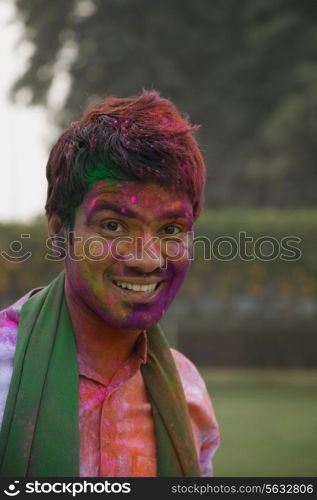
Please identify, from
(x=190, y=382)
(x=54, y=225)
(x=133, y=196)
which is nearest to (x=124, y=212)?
(x=133, y=196)

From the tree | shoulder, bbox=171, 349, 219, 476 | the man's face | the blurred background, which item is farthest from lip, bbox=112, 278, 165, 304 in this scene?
the tree

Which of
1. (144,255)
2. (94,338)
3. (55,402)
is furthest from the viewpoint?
(94,338)

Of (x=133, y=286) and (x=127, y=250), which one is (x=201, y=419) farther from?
(x=127, y=250)

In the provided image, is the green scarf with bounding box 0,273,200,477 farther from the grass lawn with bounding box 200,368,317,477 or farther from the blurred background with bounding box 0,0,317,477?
the blurred background with bounding box 0,0,317,477

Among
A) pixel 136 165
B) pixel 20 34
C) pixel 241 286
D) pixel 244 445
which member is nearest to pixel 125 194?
pixel 136 165

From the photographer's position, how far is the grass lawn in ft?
28.1

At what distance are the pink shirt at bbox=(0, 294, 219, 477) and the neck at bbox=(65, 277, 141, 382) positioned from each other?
0.03 m

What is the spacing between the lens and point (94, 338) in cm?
271

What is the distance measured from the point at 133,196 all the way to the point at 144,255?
0.60 feet

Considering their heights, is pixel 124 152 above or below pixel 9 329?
above

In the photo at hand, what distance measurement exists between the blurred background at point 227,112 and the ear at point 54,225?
15.7 metres

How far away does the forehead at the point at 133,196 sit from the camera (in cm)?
259

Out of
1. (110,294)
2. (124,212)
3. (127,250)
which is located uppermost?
(124,212)

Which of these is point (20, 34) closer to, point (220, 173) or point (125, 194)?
point (220, 173)
